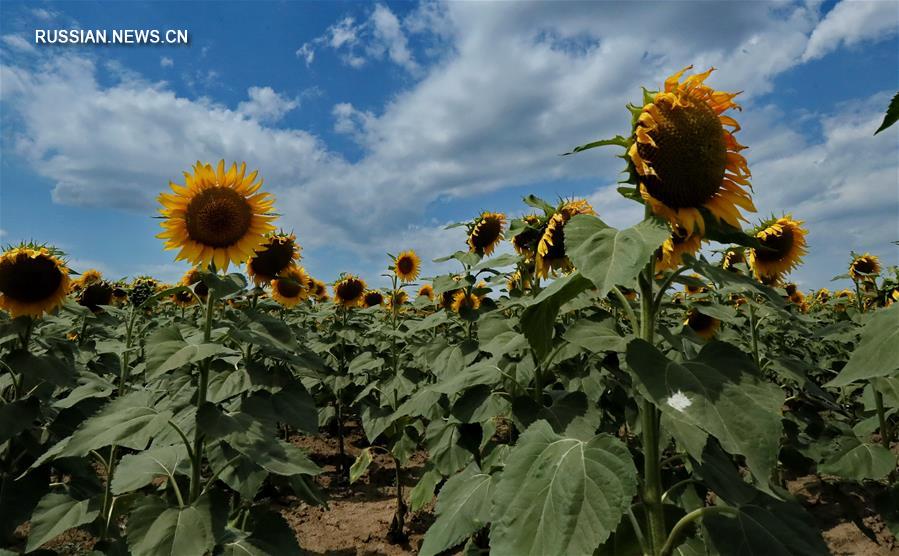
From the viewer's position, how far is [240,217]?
3.09 metres

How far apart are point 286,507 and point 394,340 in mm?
2010

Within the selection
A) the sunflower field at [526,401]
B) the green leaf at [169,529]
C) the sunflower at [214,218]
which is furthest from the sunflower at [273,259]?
the green leaf at [169,529]

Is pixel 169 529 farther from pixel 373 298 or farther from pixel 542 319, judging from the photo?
pixel 373 298

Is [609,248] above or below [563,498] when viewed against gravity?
above

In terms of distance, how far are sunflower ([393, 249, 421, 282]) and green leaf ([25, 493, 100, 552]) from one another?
5.32 metres

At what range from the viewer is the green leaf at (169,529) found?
6.85ft

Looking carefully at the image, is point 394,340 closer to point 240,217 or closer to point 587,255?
point 240,217

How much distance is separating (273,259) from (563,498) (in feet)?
10.6

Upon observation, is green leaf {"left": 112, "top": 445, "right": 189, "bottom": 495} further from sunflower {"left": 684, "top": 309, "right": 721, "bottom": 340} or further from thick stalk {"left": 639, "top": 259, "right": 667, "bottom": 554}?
sunflower {"left": 684, "top": 309, "right": 721, "bottom": 340}

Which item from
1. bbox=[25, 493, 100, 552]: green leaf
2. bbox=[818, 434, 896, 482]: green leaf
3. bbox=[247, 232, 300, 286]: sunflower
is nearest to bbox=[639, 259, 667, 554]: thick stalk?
bbox=[818, 434, 896, 482]: green leaf

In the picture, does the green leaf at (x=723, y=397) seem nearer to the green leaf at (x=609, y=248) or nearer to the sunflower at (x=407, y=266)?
the green leaf at (x=609, y=248)

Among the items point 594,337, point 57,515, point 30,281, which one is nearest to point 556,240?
point 594,337

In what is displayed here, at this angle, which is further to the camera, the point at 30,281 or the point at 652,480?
the point at 30,281

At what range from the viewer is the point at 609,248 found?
1511 mm
